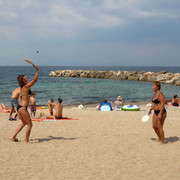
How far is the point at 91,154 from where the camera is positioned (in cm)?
623

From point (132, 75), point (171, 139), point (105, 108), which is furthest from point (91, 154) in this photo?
point (132, 75)

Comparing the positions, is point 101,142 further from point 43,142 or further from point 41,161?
point 41,161

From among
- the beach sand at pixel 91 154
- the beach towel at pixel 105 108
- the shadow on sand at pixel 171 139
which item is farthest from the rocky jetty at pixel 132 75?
the beach sand at pixel 91 154

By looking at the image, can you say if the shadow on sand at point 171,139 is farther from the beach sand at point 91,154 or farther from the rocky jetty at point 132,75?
the rocky jetty at point 132,75

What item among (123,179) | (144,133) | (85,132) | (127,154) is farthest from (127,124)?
(123,179)

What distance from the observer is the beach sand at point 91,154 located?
4855 millimetres

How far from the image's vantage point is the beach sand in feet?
15.9

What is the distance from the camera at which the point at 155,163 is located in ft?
18.1

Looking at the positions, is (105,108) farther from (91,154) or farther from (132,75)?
(132,75)

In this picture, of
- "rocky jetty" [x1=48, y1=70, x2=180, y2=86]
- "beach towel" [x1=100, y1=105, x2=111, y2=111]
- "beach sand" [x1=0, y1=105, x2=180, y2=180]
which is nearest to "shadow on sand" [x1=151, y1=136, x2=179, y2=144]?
"beach sand" [x1=0, y1=105, x2=180, y2=180]

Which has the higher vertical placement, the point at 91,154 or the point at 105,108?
the point at 91,154

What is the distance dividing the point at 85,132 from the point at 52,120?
9.81ft

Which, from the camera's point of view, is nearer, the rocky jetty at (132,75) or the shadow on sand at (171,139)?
the shadow on sand at (171,139)

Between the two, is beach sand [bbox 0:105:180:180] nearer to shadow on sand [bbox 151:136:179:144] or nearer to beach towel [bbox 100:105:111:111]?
shadow on sand [bbox 151:136:179:144]
